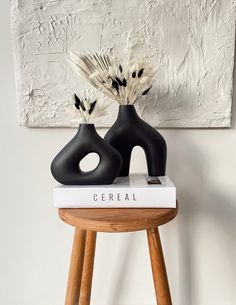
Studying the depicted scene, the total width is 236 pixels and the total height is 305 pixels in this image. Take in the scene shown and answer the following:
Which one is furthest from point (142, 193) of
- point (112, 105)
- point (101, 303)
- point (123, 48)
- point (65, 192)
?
point (101, 303)

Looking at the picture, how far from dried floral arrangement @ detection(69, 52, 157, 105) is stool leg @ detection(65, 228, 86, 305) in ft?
1.07

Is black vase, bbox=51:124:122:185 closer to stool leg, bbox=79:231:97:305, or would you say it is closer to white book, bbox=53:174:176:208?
white book, bbox=53:174:176:208

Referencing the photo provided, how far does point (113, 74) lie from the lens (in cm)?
60

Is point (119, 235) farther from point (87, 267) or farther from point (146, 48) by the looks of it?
point (146, 48)

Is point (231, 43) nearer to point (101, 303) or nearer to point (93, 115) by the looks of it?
point (93, 115)

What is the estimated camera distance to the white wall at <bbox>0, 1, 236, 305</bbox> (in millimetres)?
773

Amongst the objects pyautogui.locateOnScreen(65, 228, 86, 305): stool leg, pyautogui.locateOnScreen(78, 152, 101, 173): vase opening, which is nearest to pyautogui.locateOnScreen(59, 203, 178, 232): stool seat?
pyautogui.locateOnScreen(65, 228, 86, 305): stool leg

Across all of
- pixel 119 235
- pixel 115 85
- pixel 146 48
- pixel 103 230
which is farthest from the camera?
pixel 119 235

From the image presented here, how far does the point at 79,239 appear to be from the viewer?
0.64 meters

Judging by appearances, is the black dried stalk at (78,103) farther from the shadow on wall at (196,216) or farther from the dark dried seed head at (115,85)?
the shadow on wall at (196,216)

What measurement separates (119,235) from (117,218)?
0.33 m

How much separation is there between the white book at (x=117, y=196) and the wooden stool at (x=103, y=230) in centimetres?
1

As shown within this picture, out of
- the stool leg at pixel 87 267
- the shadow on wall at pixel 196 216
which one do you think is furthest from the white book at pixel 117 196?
the shadow on wall at pixel 196 216

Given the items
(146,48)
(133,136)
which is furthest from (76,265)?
(146,48)
